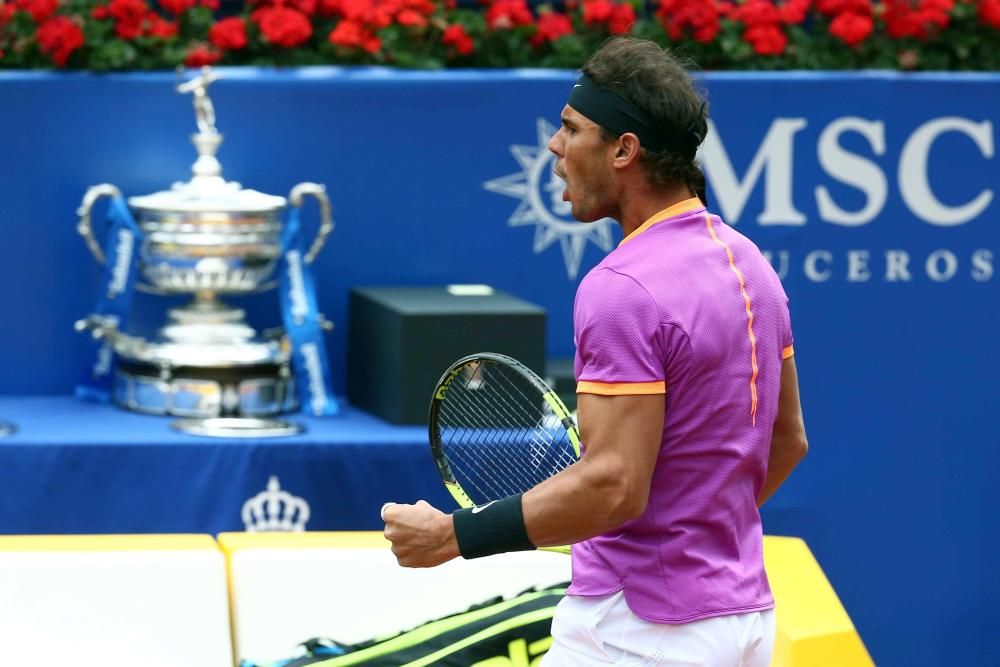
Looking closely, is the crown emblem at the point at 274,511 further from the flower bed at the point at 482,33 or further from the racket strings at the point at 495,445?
the flower bed at the point at 482,33

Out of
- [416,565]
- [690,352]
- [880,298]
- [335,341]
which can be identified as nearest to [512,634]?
[416,565]

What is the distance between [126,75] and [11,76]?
12.0 inches

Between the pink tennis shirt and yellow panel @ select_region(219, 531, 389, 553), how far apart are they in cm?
133

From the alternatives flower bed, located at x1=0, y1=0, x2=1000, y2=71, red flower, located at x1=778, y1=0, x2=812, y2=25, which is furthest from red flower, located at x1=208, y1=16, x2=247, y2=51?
red flower, located at x1=778, y1=0, x2=812, y2=25

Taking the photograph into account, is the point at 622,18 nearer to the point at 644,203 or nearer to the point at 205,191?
the point at 205,191

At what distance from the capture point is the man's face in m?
2.47

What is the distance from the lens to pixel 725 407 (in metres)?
2.41

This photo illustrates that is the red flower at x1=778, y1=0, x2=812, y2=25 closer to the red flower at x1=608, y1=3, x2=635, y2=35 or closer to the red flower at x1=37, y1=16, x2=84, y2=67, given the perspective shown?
the red flower at x1=608, y1=3, x2=635, y2=35

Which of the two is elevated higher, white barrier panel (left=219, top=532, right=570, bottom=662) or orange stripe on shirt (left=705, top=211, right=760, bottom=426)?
orange stripe on shirt (left=705, top=211, right=760, bottom=426)

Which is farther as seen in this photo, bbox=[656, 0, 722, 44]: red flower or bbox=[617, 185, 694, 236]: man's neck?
bbox=[656, 0, 722, 44]: red flower

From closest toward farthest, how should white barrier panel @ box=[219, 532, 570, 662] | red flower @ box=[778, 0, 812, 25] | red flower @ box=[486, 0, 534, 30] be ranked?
white barrier panel @ box=[219, 532, 570, 662]
red flower @ box=[486, 0, 534, 30]
red flower @ box=[778, 0, 812, 25]

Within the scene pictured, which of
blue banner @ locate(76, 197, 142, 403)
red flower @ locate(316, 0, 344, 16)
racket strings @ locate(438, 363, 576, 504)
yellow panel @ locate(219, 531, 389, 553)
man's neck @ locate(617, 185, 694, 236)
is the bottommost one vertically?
yellow panel @ locate(219, 531, 389, 553)

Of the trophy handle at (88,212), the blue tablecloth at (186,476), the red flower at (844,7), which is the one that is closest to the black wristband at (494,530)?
the blue tablecloth at (186,476)

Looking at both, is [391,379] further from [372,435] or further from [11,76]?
[11,76]
